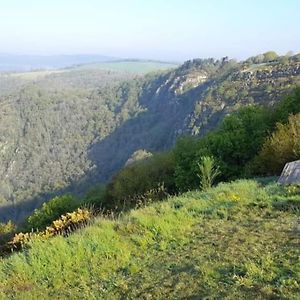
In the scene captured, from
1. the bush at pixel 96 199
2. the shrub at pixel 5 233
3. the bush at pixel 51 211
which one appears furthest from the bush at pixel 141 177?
the shrub at pixel 5 233

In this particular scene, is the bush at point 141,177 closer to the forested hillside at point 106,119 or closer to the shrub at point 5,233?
the shrub at point 5,233

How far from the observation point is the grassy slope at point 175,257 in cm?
544

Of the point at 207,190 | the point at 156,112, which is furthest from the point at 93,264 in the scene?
the point at 156,112

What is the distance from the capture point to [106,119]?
167m

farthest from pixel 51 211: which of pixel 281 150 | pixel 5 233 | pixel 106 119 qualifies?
pixel 106 119

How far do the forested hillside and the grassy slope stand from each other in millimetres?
73192

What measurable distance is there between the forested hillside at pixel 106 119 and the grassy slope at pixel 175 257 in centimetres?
7319

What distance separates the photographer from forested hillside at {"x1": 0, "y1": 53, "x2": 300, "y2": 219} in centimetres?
9831

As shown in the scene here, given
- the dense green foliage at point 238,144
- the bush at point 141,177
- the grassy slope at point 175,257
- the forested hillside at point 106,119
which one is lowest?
the forested hillside at point 106,119

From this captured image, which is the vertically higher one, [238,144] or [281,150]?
[281,150]

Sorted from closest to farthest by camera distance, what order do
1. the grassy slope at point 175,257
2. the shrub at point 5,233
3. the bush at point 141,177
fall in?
the grassy slope at point 175,257
the shrub at point 5,233
the bush at point 141,177

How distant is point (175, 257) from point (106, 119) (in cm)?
16184

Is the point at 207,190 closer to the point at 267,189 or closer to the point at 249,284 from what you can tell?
the point at 267,189

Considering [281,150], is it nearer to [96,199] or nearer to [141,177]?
[141,177]
